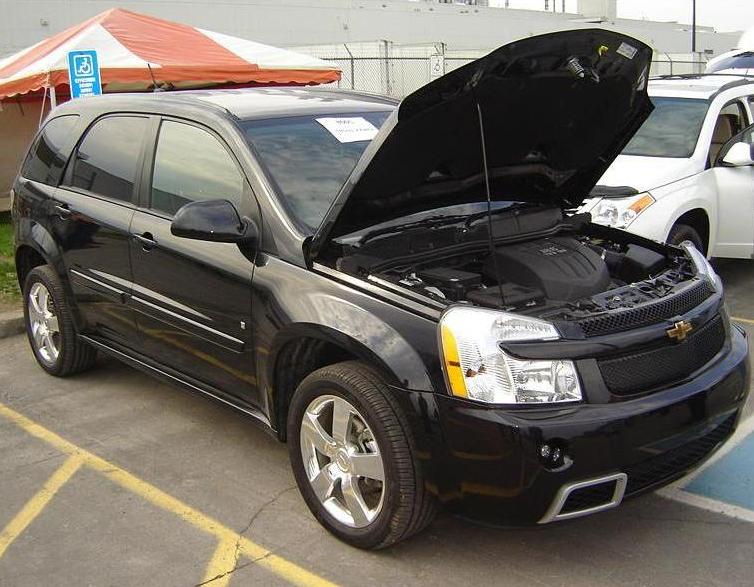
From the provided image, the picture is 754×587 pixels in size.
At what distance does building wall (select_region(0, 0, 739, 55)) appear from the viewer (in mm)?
25109

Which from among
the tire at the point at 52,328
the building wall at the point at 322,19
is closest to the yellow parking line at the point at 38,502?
the tire at the point at 52,328

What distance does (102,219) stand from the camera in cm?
471

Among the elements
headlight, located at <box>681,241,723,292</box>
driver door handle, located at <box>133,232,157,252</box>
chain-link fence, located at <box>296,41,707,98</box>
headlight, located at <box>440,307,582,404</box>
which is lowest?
headlight, located at <box>440,307,582,404</box>

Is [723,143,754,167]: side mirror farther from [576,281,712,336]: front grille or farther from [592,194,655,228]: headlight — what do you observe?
[576,281,712,336]: front grille

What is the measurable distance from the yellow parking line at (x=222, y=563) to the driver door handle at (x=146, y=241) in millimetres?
1554

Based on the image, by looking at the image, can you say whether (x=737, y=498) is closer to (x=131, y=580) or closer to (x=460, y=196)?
→ (x=460, y=196)

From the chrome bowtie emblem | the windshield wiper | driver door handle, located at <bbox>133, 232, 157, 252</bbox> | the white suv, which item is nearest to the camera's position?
the chrome bowtie emblem

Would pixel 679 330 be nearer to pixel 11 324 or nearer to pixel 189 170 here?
pixel 189 170

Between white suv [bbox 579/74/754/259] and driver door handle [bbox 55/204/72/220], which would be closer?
driver door handle [bbox 55/204/72/220]

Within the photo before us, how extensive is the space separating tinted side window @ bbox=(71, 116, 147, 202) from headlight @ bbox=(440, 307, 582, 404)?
7.72 ft

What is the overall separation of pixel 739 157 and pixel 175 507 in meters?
5.42

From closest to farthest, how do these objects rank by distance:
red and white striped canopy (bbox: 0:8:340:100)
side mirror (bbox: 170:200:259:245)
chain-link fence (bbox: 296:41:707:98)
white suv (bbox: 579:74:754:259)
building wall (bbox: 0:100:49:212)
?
side mirror (bbox: 170:200:259:245) < white suv (bbox: 579:74:754:259) < red and white striped canopy (bbox: 0:8:340:100) < building wall (bbox: 0:100:49:212) < chain-link fence (bbox: 296:41:707:98)

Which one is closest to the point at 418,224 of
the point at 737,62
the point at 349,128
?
the point at 349,128

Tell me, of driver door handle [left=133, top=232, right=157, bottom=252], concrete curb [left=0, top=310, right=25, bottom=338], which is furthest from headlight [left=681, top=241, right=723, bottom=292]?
concrete curb [left=0, top=310, right=25, bottom=338]
